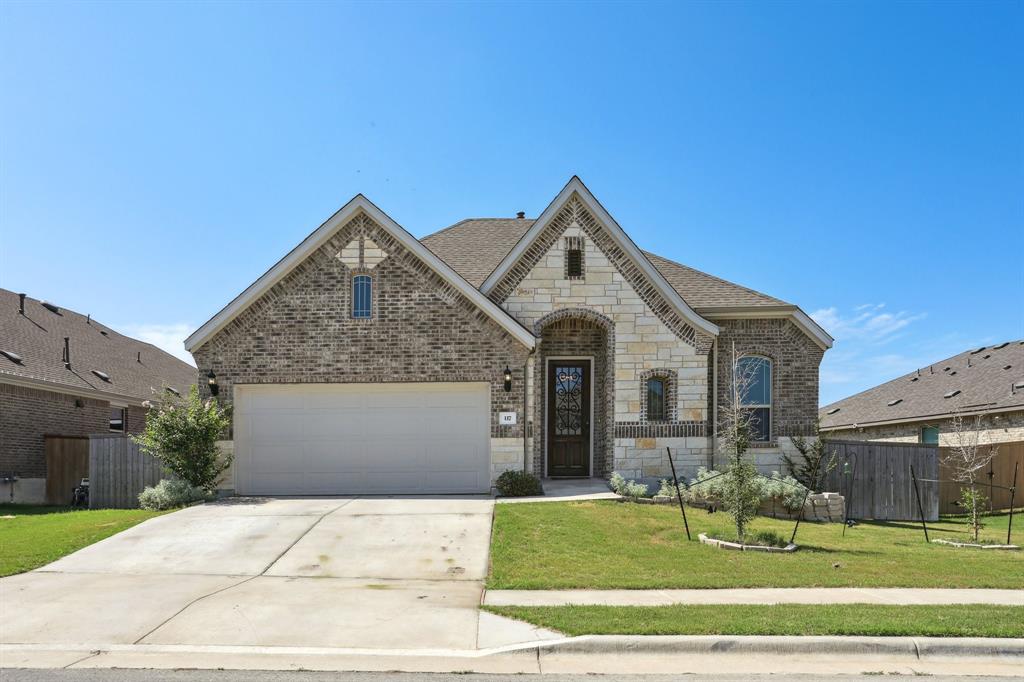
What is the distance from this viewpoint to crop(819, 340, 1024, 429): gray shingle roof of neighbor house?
896 inches

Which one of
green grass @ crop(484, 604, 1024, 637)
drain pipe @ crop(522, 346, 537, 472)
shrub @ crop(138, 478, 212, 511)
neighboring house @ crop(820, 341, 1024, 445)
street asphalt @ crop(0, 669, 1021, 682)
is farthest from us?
neighboring house @ crop(820, 341, 1024, 445)

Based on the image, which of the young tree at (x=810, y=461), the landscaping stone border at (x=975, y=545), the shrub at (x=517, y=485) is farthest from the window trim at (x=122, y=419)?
the landscaping stone border at (x=975, y=545)

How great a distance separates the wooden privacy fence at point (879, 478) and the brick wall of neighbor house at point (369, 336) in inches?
302

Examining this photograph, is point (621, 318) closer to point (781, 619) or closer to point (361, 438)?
point (361, 438)

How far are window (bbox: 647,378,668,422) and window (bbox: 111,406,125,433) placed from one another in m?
18.1

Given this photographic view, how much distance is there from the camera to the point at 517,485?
1509 centimetres

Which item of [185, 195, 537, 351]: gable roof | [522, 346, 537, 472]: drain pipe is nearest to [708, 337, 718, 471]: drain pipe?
[522, 346, 537, 472]: drain pipe

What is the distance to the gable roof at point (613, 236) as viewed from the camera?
16891mm

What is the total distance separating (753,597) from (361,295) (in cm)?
1067

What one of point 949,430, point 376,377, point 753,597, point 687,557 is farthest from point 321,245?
point 949,430

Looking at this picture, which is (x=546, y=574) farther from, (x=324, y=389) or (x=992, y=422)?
(x=992, y=422)

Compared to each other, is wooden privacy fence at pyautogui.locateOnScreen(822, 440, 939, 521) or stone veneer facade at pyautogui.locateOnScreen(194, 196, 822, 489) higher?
stone veneer facade at pyautogui.locateOnScreen(194, 196, 822, 489)

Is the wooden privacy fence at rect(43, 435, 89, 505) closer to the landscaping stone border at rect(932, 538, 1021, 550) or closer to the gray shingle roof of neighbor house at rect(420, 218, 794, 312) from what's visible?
the gray shingle roof of neighbor house at rect(420, 218, 794, 312)

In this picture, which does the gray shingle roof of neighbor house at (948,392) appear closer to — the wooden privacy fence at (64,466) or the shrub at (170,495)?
the shrub at (170,495)
